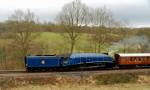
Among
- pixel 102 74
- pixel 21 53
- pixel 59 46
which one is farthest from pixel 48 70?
pixel 59 46

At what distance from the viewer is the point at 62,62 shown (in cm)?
4562

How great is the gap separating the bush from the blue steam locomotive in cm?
510

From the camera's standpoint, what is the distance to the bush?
41125 millimetres

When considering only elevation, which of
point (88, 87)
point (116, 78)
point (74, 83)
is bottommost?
point (88, 87)

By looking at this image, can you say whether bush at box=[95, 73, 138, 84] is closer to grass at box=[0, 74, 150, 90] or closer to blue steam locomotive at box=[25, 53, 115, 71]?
grass at box=[0, 74, 150, 90]

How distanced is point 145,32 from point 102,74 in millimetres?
45334

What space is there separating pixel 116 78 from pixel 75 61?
621 cm

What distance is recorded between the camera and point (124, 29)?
80938 mm

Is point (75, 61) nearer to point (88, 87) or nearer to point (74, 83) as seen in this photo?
point (74, 83)

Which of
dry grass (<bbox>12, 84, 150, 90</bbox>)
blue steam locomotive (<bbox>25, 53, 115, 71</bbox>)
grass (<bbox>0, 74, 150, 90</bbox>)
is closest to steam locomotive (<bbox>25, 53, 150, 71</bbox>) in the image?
blue steam locomotive (<bbox>25, 53, 115, 71</bbox>)

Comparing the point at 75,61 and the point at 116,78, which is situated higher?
the point at 75,61

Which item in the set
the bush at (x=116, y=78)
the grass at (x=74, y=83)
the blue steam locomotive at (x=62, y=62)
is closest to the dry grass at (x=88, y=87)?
the grass at (x=74, y=83)

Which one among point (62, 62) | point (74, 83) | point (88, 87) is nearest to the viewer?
point (88, 87)

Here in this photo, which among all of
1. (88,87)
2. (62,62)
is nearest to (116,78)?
(88,87)
